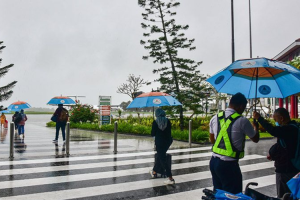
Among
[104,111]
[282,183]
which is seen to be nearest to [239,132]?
[282,183]

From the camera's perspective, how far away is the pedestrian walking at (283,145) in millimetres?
3974

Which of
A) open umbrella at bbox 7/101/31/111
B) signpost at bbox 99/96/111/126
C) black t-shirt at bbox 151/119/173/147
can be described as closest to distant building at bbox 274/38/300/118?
signpost at bbox 99/96/111/126

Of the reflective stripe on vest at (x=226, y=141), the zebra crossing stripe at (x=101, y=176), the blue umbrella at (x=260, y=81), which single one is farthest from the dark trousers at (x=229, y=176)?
the zebra crossing stripe at (x=101, y=176)

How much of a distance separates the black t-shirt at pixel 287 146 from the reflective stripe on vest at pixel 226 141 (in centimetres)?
40

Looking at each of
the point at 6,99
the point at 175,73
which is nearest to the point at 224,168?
the point at 175,73

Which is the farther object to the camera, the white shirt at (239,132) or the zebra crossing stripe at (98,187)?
the zebra crossing stripe at (98,187)

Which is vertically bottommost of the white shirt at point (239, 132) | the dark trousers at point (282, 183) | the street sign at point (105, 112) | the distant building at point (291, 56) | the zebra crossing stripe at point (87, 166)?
the zebra crossing stripe at point (87, 166)

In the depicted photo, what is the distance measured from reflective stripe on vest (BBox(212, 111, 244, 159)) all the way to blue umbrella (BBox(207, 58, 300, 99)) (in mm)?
1133

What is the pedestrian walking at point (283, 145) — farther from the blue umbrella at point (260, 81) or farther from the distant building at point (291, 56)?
the distant building at point (291, 56)

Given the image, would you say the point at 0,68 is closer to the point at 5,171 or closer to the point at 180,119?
the point at 180,119

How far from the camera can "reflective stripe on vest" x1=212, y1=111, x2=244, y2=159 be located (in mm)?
3809

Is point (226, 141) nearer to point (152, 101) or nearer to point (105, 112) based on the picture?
point (152, 101)

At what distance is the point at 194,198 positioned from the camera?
584 cm

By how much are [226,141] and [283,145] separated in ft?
2.77
